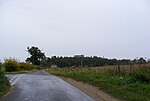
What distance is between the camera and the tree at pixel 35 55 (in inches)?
5305

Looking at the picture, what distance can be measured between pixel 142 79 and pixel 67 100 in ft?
31.0

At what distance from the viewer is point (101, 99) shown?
18.3 meters

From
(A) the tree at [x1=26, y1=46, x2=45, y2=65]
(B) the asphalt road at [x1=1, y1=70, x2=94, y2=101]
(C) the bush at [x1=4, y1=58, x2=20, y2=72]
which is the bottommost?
(B) the asphalt road at [x1=1, y1=70, x2=94, y2=101]

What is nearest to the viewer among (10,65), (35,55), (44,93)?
(44,93)

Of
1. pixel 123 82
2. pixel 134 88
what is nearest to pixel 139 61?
pixel 123 82

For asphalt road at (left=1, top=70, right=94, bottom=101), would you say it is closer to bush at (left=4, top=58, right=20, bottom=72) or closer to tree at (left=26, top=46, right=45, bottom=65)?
bush at (left=4, top=58, right=20, bottom=72)

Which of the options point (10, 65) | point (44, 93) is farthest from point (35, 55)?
point (44, 93)

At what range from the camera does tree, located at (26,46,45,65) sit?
135 m

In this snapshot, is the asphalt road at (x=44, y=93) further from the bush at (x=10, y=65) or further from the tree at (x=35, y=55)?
Answer: the tree at (x=35, y=55)

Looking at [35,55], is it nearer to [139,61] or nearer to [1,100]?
[139,61]

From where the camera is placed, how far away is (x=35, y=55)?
137 m

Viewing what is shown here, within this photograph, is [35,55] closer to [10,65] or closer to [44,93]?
[10,65]

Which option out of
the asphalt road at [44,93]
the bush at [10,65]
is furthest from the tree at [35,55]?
the asphalt road at [44,93]

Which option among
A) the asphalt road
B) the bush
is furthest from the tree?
the asphalt road
